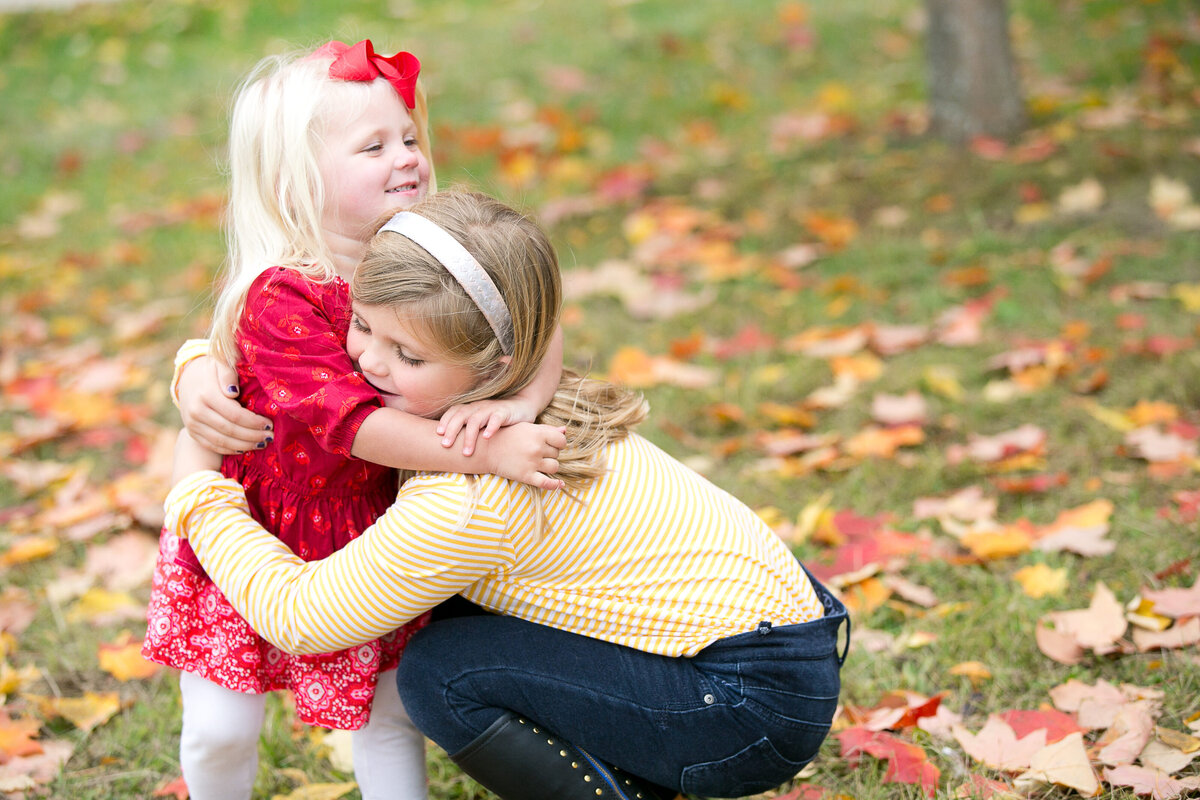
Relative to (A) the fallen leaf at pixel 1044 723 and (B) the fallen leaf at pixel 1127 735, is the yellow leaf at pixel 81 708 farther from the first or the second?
(B) the fallen leaf at pixel 1127 735

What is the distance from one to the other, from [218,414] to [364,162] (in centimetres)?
46

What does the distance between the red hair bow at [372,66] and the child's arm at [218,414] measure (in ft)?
1.66

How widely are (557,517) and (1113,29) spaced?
5.42m

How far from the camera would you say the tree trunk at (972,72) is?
15.3ft

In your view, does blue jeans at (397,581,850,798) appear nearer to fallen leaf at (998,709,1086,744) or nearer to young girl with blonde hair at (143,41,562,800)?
young girl with blonde hair at (143,41,562,800)

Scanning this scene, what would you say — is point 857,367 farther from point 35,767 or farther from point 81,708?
point 35,767

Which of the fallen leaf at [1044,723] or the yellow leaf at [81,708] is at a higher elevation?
the fallen leaf at [1044,723]

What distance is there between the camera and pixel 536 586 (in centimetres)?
174

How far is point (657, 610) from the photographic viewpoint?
1713 millimetres

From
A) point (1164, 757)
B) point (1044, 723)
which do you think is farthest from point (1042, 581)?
point (1164, 757)

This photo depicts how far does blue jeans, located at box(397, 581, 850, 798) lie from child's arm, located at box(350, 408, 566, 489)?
285 millimetres

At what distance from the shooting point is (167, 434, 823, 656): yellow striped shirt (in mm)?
1608

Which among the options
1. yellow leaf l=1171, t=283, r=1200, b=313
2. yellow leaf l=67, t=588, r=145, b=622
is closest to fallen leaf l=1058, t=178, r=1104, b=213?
yellow leaf l=1171, t=283, r=1200, b=313

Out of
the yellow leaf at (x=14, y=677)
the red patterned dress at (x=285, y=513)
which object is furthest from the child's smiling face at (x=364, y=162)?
the yellow leaf at (x=14, y=677)
